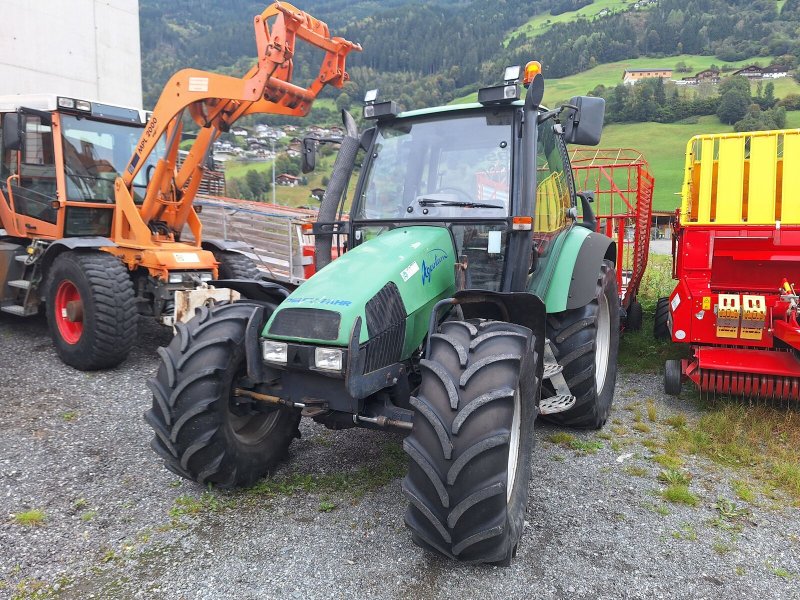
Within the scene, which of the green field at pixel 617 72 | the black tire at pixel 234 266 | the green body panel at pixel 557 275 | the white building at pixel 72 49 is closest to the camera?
the green body panel at pixel 557 275

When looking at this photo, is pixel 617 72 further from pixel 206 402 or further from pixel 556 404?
pixel 206 402

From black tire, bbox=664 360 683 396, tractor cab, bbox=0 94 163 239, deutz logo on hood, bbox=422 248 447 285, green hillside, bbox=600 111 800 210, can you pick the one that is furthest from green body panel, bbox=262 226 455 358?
green hillside, bbox=600 111 800 210

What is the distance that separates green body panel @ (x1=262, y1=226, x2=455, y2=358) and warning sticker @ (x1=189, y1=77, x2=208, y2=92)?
3.16 meters

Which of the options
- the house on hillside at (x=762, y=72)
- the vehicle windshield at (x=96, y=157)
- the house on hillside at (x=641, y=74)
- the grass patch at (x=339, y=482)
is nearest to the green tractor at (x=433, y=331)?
the grass patch at (x=339, y=482)

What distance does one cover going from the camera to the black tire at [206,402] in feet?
9.91

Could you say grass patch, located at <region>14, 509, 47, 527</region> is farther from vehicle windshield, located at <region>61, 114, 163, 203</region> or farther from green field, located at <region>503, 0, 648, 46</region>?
green field, located at <region>503, 0, 648, 46</region>

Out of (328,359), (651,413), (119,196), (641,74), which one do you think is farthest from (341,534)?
(641,74)

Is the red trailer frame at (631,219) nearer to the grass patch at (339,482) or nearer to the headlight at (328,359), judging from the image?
the grass patch at (339,482)

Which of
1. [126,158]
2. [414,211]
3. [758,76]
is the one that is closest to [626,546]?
[414,211]

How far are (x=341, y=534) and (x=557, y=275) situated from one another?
7.24 ft

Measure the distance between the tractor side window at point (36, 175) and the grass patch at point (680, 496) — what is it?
6.52 meters

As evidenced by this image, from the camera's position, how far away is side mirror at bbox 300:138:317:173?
13.4ft

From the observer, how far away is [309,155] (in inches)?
163

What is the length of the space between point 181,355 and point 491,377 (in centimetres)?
164
